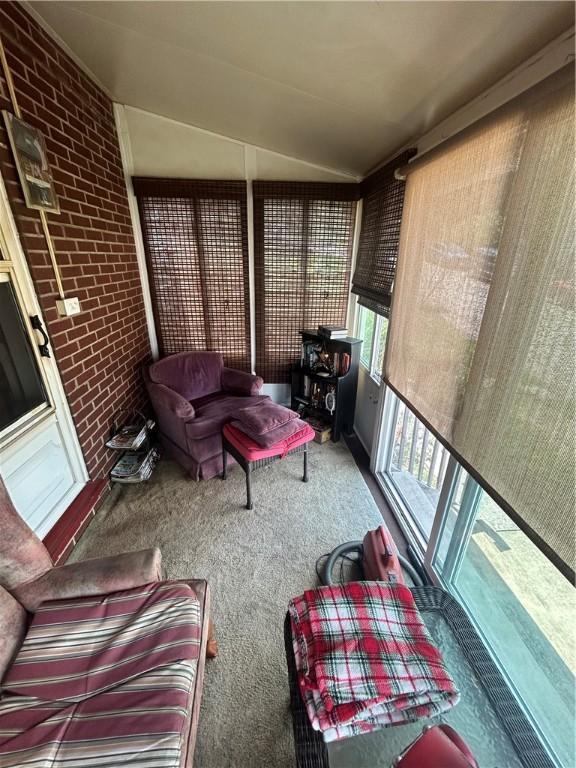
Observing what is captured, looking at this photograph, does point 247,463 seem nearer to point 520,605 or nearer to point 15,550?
point 15,550

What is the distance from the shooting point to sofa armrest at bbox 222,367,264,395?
2.71 meters

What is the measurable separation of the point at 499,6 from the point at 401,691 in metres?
1.83

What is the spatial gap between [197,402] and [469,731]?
7.82 feet

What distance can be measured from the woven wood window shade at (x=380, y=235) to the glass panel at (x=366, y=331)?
0.21m

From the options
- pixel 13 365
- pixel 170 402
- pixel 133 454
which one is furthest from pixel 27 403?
pixel 133 454

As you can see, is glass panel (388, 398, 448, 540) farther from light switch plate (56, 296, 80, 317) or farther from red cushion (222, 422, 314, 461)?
light switch plate (56, 296, 80, 317)

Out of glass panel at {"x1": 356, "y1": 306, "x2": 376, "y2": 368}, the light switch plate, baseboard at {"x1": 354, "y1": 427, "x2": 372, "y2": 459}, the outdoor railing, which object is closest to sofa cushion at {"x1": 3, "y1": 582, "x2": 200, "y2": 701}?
the light switch plate

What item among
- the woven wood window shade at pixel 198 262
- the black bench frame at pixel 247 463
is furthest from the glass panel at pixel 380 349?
the woven wood window shade at pixel 198 262

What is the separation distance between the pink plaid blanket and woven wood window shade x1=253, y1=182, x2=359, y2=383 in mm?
2504

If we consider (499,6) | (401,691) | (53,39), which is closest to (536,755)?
(401,691)

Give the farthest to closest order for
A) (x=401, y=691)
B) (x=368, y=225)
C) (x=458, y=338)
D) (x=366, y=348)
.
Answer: (x=366, y=348)
(x=368, y=225)
(x=458, y=338)
(x=401, y=691)

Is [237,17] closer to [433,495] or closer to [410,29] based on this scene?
[410,29]

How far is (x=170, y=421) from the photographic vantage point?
239cm

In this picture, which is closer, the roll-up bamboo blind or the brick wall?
the roll-up bamboo blind
